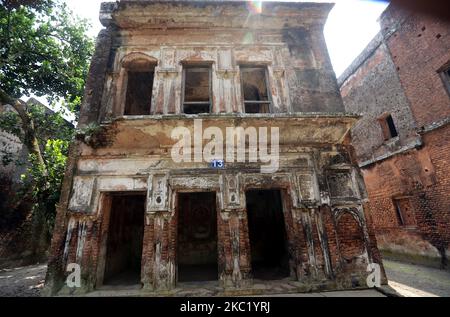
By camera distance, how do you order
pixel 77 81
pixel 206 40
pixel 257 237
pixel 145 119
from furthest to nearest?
pixel 77 81 < pixel 257 237 < pixel 206 40 < pixel 145 119

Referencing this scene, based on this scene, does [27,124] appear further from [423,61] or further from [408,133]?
[423,61]

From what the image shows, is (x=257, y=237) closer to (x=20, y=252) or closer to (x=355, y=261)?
(x=355, y=261)

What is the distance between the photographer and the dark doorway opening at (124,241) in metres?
5.99

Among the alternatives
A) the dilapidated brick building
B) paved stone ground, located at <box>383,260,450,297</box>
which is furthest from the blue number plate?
paved stone ground, located at <box>383,260,450,297</box>

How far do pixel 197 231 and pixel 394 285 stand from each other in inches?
220

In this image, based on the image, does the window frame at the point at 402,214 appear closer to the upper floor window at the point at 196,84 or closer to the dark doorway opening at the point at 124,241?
the upper floor window at the point at 196,84

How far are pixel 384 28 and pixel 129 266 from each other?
13.6 metres

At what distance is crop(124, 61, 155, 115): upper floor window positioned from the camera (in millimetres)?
6484

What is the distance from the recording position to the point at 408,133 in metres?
8.56

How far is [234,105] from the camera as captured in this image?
5.86m

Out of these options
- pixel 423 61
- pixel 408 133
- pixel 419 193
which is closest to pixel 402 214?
pixel 419 193

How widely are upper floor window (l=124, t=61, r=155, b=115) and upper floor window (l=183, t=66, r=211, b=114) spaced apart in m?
1.08

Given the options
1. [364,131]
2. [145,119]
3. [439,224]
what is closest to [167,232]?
[145,119]

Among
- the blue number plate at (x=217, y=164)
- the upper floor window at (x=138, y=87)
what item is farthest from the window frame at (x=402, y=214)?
the upper floor window at (x=138, y=87)
